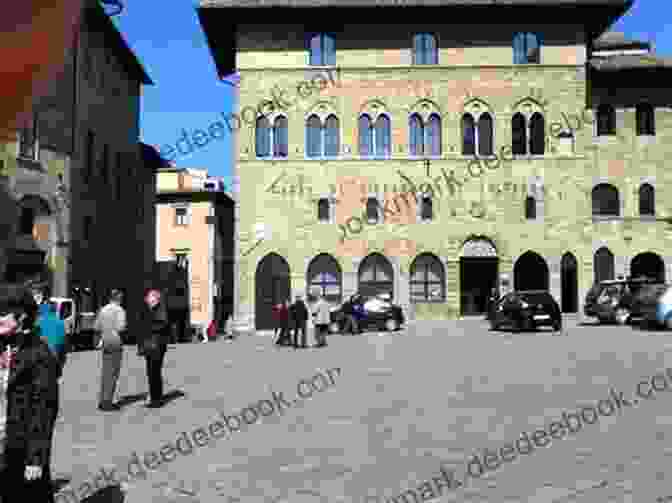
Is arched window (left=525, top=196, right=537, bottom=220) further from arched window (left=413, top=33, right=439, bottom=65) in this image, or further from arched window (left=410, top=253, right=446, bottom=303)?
arched window (left=413, top=33, right=439, bottom=65)

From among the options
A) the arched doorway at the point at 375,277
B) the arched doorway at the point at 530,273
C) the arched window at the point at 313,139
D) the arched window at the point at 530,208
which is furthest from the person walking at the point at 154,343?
the arched window at the point at 530,208

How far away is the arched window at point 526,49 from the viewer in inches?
1367

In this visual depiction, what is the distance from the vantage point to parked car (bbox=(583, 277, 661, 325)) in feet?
89.6

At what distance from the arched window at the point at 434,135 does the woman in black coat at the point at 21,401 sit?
3060cm

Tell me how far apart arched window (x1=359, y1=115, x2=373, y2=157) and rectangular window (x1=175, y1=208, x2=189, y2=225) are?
2175 cm

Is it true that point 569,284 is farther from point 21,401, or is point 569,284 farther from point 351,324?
point 21,401

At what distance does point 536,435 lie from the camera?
27.0ft

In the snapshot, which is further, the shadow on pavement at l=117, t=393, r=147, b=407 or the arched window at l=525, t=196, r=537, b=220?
the arched window at l=525, t=196, r=537, b=220

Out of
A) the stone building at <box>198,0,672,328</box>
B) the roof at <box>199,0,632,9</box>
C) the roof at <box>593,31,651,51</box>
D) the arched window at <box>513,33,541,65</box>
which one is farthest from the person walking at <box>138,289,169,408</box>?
the roof at <box>593,31,651,51</box>

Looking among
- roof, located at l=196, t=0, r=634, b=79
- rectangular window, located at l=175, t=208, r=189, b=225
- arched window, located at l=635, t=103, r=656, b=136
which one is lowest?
rectangular window, located at l=175, t=208, r=189, b=225

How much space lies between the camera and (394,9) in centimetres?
3388

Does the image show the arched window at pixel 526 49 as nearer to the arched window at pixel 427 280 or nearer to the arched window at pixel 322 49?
the arched window at pixel 322 49

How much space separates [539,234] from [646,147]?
6557 millimetres

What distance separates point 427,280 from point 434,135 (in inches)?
259
